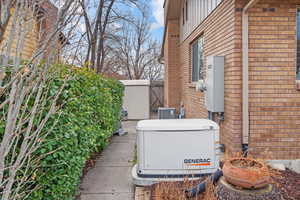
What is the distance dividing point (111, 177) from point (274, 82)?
10.2 ft

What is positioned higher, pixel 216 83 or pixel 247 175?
pixel 216 83

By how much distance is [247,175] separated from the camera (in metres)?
2.82

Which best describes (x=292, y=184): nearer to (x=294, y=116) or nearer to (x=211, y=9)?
(x=294, y=116)

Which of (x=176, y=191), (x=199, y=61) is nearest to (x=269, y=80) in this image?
(x=176, y=191)

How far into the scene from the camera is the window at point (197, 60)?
6954mm

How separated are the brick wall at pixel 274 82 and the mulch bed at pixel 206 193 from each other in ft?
2.01

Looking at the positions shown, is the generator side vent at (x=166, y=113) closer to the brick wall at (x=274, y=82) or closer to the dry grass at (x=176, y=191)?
the brick wall at (x=274, y=82)

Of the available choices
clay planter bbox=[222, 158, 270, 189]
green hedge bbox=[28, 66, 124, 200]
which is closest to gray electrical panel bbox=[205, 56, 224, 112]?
clay planter bbox=[222, 158, 270, 189]

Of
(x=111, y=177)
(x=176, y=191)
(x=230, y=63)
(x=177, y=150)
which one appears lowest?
(x=111, y=177)

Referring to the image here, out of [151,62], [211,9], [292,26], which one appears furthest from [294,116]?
[151,62]

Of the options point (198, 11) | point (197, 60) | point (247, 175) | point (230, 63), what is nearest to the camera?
point (247, 175)

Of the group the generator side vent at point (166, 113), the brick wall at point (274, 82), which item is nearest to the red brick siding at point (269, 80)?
the brick wall at point (274, 82)

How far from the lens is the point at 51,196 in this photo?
2592 mm

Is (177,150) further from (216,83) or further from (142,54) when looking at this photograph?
(142,54)
